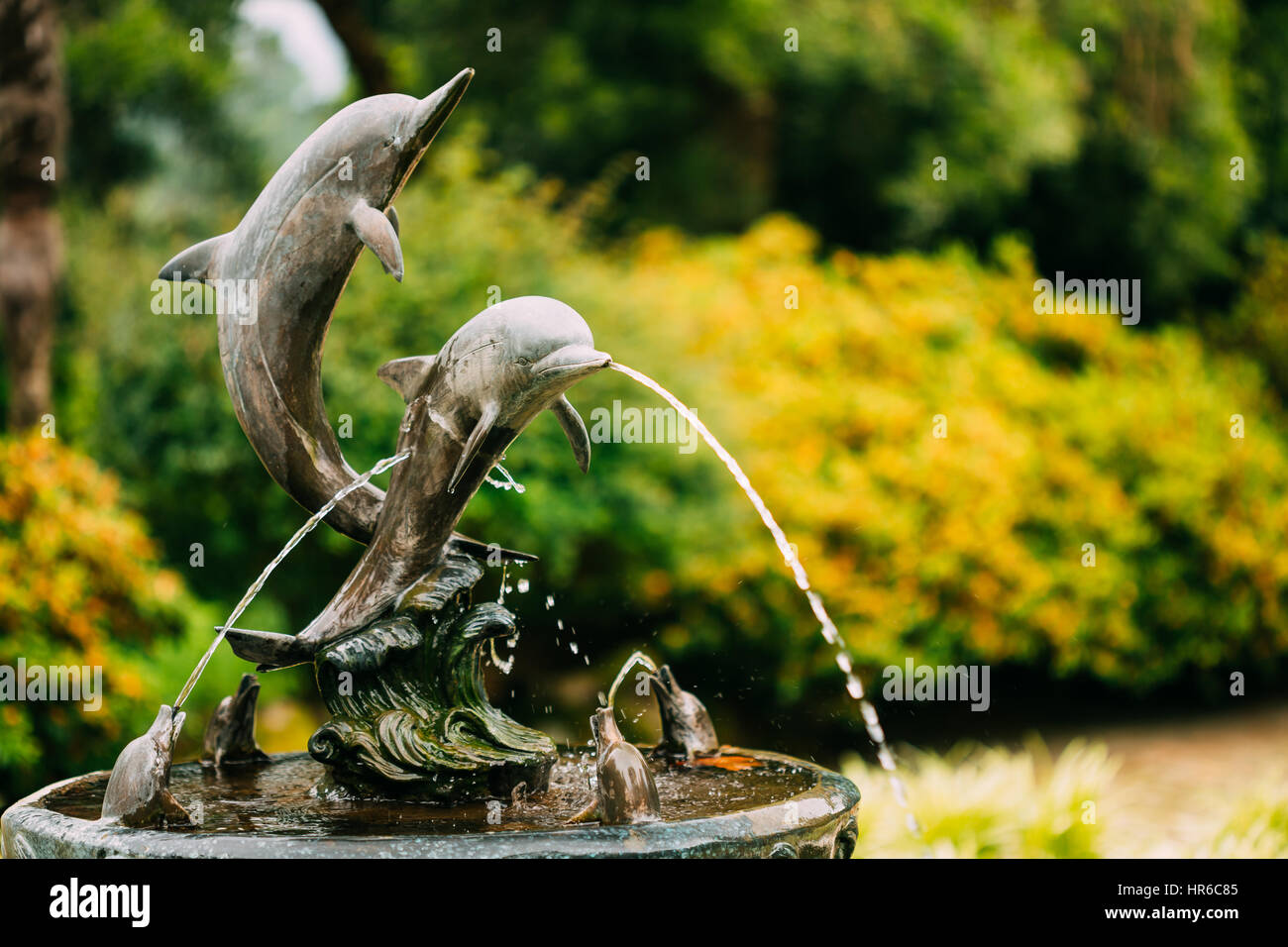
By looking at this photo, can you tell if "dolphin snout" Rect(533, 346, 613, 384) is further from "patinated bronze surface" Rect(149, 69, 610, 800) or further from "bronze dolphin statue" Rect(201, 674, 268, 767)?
"bronze dolphin statue" Rect(201, 674, 268, 767)

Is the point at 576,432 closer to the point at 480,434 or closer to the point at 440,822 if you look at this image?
the point at 480,434

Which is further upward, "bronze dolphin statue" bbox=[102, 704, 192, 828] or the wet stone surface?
"bronze dolphin statue" bbox=[102, 704, 192, 828]

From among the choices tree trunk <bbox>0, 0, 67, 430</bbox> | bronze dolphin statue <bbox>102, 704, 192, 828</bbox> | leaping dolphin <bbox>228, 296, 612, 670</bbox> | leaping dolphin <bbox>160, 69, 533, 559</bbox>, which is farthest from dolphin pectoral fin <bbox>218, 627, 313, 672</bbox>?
tree trunk <bbox>0, 0, 67, 430</bbox>

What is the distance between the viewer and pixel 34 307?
26.0 feet

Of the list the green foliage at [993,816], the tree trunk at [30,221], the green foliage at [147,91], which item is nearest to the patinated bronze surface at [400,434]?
the green foliage at [993,816]

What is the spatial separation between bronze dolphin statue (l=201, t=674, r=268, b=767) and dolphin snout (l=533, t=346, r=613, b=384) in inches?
58.7

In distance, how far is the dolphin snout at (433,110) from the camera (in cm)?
337

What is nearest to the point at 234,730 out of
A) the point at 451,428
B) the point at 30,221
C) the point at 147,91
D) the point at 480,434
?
the point at 451,428

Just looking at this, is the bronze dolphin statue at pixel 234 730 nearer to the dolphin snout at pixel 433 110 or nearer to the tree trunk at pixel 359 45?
the dolphin snout at pixel 433 110

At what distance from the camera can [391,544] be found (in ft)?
11.6

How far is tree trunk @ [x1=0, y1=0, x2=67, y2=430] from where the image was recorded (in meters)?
7.65
